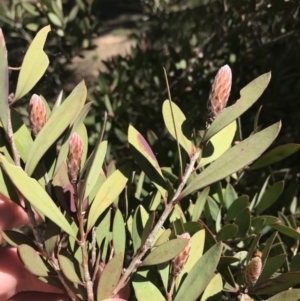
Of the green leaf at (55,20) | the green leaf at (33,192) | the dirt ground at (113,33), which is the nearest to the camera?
the green leaf at (33,192)

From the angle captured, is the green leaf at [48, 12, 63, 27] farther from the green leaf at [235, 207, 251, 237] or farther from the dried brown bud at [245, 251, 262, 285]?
the dried brown bud at [245, 251, 262, 285]

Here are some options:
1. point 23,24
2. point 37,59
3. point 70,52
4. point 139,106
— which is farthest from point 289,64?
point 37,59

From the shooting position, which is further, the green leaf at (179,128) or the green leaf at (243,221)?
the green leaf at (243,221)

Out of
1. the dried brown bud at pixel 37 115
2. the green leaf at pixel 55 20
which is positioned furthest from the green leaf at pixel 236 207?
the green leaf at pixel 55 20

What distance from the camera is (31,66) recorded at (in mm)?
476

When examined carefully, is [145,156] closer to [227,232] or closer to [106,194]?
[106,194]

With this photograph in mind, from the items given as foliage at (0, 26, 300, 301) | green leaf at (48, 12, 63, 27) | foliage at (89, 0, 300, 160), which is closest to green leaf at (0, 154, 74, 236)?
foliage at (0, 26, 300, 301)

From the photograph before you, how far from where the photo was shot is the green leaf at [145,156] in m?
0.54

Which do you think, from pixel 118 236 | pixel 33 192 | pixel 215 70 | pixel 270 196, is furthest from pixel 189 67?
pixel 33 192

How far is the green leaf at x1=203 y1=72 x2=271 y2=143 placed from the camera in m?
0.48

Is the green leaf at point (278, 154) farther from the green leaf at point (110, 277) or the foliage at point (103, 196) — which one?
the green leaf at point (110, 277)

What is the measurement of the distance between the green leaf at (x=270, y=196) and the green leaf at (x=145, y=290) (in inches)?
11.3

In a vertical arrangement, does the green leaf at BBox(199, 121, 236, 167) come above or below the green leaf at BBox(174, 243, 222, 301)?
above

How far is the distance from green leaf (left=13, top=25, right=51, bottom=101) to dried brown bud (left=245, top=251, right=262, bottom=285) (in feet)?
1.07
